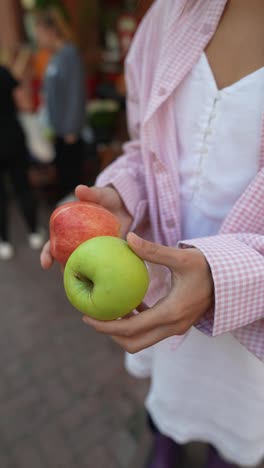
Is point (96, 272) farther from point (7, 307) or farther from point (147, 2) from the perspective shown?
point (7, 307)

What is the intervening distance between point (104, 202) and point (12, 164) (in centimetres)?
229

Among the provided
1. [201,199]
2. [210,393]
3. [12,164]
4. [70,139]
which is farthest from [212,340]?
[70,139]

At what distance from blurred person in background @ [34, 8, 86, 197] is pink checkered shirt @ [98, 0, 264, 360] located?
2153 mm

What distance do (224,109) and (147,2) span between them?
55cm

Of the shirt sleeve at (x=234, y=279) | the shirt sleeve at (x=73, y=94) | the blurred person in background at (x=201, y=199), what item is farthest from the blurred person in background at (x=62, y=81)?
the shirt sleeve at (x=234, y=279)

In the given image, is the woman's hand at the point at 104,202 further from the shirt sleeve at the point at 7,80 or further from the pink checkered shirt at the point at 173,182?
the shirt sleeve at the point at 7,80

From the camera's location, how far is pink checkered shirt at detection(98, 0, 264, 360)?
78 cm

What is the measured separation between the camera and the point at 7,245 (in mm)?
3180

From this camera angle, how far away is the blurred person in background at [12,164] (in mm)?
2854

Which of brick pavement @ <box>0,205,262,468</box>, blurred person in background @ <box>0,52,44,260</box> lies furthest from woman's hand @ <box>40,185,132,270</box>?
blurred person in background @ <box>0,52,44,260</box>

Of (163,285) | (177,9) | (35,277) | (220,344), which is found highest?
(177,9)

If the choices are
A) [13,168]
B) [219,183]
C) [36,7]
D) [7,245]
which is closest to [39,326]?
[7,245]

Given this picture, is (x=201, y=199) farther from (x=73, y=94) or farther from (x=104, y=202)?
(x=73, y=94)

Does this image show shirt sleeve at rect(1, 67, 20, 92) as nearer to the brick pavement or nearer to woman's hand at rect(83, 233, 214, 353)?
the brick pavement
